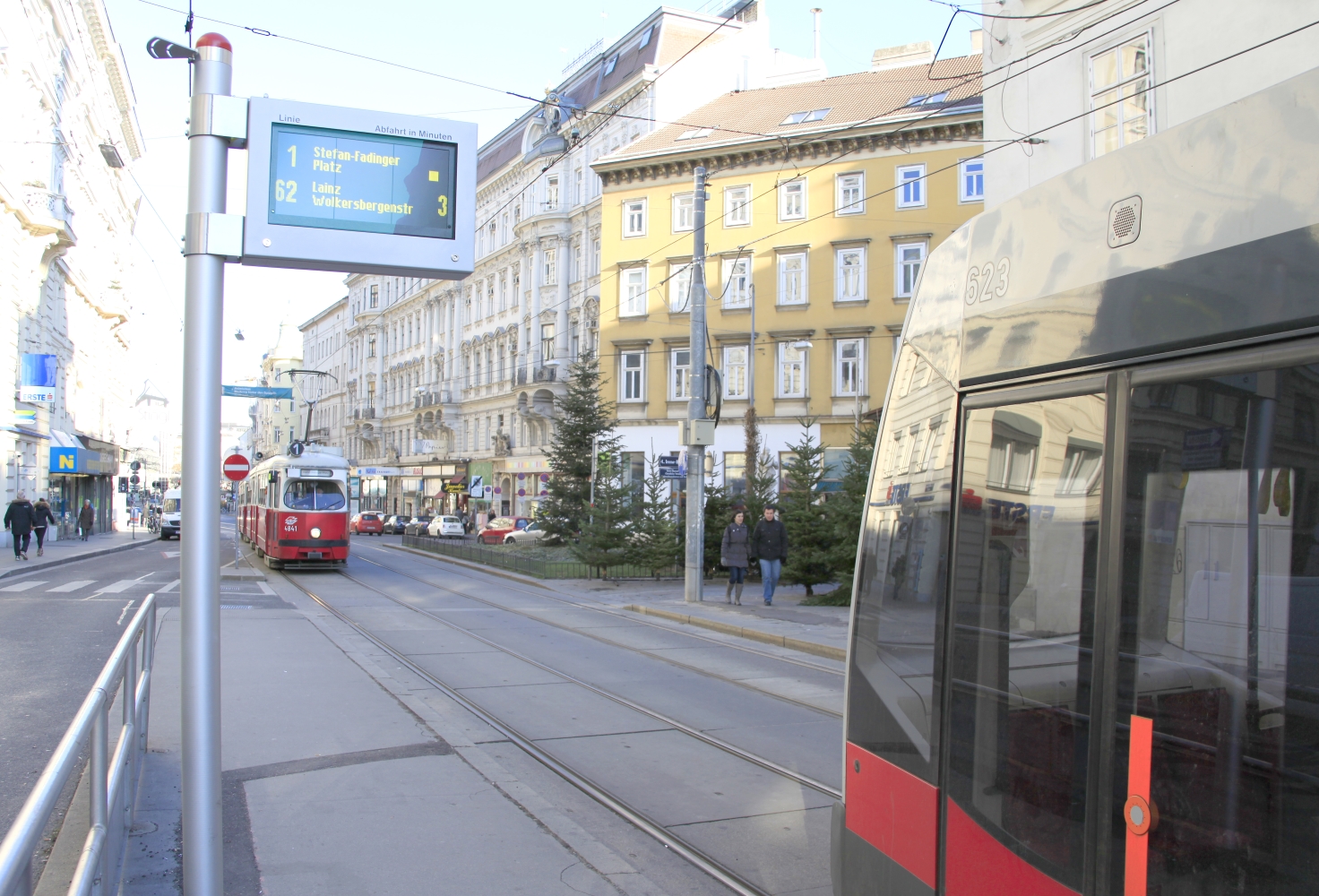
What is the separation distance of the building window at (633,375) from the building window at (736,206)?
5946mm

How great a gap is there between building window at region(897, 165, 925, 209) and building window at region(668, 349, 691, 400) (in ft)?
30.4

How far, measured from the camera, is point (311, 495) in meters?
25.4

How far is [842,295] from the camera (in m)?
36.7

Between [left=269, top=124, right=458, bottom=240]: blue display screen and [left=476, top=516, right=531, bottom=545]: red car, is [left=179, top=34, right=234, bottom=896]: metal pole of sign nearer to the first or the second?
[left=269, top=124, right=458, bottom=240]: blue display screen

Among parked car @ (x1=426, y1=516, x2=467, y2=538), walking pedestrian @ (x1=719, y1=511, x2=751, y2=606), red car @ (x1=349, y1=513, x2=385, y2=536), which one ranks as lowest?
red car @ (x1=349, y1=513, x2=385, y2=536)

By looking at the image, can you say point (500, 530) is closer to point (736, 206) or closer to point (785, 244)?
point (736, 206)

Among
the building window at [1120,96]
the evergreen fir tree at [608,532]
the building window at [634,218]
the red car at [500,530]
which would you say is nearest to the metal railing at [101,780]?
the building window at [1120,96]

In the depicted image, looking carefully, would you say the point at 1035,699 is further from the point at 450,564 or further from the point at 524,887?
the point at 450,564

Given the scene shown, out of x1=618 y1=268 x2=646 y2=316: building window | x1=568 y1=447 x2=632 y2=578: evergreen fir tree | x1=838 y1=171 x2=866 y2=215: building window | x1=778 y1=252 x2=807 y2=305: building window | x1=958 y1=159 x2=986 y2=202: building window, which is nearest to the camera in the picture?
x1=568 y1=447 x2=632 y2=578: evergreen fir tree

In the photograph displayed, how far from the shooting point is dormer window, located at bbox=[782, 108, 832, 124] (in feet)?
123

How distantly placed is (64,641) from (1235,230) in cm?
1316

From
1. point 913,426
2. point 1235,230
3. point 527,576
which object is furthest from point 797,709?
point 527,576

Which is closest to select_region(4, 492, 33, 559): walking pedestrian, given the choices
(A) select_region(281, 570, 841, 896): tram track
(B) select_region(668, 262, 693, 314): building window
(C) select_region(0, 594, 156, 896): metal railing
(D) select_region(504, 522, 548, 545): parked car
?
(D) select_region(504, 522, 548, 545): parked car

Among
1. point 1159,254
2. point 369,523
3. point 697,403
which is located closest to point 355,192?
point 1159,254
